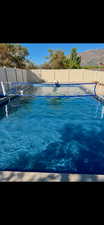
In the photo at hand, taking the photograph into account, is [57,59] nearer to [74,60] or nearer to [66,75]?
[74,60]

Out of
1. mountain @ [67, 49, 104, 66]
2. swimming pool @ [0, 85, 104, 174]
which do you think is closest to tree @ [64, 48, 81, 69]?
swimming pool @ [0, 85, 104, 174]

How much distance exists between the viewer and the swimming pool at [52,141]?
3668 millimetres

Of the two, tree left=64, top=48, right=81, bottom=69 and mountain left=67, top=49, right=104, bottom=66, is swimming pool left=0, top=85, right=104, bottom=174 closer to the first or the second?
tree left=64, top=48, right=81, bottom=69

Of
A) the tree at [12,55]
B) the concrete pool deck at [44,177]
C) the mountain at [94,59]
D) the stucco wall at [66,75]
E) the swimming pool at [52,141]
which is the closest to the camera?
the concrete pool deck at [44,177]

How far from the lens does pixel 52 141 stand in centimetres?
515

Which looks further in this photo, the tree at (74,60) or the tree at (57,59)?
the tree at (57,59)

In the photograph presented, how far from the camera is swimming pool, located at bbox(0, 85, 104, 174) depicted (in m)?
3.67

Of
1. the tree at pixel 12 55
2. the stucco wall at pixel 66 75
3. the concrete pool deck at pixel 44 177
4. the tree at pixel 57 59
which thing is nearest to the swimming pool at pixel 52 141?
the concrete pool deck at pixel 44 177

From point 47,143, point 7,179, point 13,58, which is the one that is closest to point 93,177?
point 7,179

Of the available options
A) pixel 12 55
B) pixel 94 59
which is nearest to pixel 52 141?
pixel 12 55

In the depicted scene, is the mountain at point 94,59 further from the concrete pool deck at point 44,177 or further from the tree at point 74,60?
the concrete pool deck at point 44,177

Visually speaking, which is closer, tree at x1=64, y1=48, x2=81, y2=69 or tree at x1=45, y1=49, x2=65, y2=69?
tree at x1=64, y1=48, x2=81, y2=69
